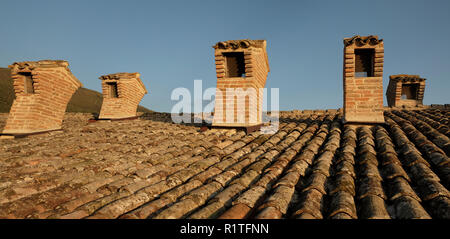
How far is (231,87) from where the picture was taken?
6406mm

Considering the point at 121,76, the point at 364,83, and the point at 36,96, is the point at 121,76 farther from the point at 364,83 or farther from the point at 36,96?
the point at 364,83

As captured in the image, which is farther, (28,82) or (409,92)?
(409,92)

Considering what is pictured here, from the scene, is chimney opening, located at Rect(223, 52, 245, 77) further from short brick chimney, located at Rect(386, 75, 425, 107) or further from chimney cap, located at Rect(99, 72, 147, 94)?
short brick chimney, located at Rect(386, 75, 425, 107)

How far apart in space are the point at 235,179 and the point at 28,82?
28.0ft

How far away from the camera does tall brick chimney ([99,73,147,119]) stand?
10.6 metres

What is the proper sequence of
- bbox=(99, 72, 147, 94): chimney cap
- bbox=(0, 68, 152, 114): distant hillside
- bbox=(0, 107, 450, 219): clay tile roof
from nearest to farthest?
bbox=(0, 107, 450, 219): clay tile roof, bbox=(99, 72, 147, 94): chimney cap, bbox=(0, 68, 152, 114): distant hillside

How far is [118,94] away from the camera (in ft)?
35.0

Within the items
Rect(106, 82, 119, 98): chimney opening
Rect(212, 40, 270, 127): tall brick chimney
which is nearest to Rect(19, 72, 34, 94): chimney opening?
Rect(106, 82, 119, 98): chimney opening

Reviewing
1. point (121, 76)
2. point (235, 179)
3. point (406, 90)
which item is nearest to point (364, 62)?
point (235, 179)

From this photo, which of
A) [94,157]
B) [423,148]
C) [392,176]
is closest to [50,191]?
[94,157]

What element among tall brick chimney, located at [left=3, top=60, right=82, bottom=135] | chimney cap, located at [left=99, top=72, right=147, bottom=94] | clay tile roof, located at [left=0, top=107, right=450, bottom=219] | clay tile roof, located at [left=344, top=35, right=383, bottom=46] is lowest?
clay tile roof, located at [left=0, top=107, right=450, bottom=219]

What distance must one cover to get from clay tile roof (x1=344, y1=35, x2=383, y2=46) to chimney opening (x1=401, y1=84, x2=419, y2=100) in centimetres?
1175

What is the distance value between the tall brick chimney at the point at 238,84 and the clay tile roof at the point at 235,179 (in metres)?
1.51
